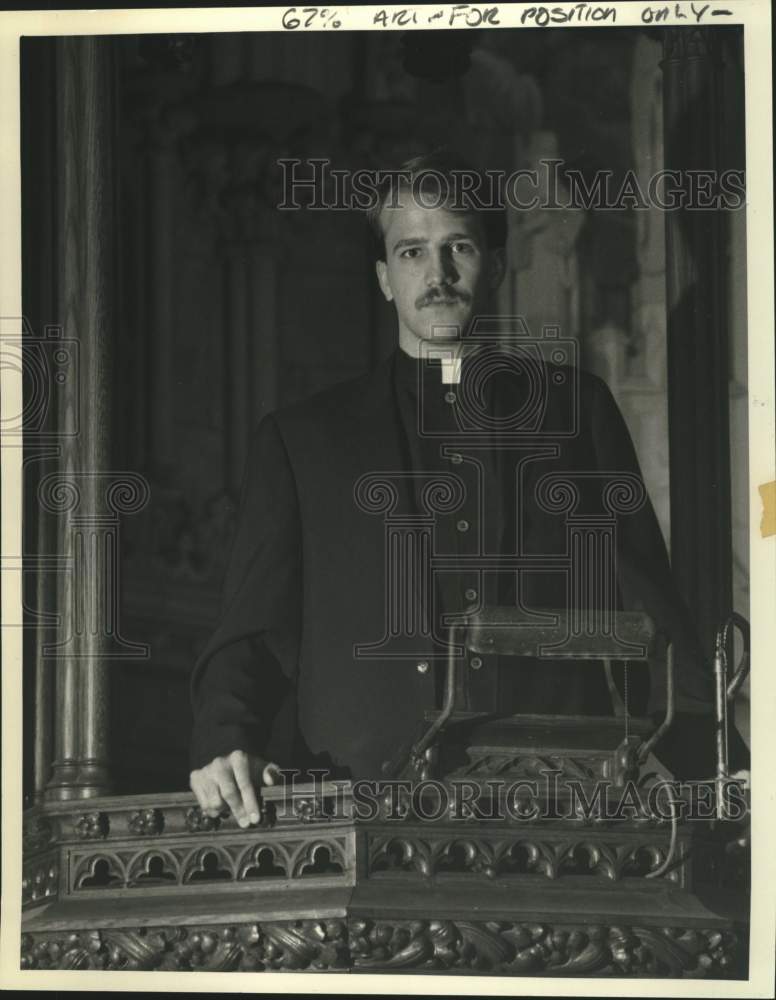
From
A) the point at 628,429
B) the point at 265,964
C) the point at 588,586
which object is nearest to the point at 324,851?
the point at 265,964

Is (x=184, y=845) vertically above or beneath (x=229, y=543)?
beneath

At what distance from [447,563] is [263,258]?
0.53 m

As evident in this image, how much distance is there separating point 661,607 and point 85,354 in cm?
92

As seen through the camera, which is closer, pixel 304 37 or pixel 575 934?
pixel 575 934

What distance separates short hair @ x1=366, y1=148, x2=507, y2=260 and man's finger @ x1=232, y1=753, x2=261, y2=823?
2.73 ft

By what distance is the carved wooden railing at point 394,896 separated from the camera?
8.17 feet

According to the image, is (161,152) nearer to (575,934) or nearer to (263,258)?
(263,258)

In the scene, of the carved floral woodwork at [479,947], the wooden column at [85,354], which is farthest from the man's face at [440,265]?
the carved floral woodwork at [479,947]

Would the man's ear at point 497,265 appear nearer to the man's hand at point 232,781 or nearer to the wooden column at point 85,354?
the wooden column at point 85,354

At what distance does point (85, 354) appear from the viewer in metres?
2.64

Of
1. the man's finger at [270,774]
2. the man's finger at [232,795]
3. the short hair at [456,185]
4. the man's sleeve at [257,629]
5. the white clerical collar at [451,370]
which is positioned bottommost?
→ the man's finger at [232,795]

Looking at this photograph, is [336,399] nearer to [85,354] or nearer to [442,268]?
[442,268]

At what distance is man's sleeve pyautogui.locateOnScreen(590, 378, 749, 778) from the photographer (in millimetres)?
2547

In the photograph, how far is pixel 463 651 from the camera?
255 cm
